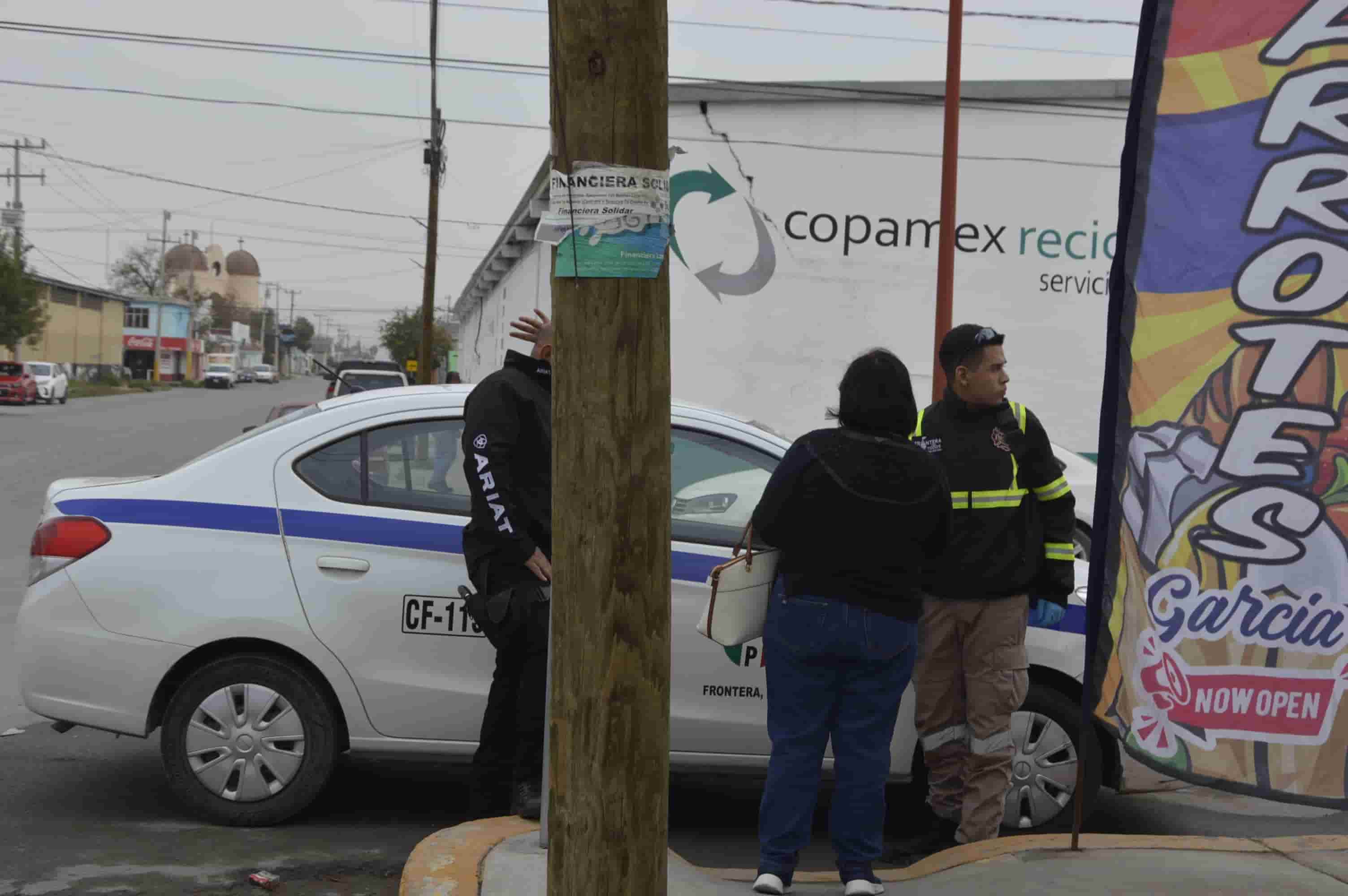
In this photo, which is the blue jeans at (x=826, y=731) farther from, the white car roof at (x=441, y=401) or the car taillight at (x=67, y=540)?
the car taillight at (x=67, y=540)

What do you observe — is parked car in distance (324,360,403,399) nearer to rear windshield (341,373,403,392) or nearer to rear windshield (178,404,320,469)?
rear windshield (341,373,403,392)

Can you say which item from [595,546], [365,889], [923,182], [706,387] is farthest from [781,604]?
[923,182]

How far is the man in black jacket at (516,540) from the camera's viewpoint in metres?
4.98

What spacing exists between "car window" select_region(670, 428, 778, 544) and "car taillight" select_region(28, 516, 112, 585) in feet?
7.44

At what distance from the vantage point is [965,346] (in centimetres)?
499

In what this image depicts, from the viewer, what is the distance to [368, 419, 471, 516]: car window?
5504mm

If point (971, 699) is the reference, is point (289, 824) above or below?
below

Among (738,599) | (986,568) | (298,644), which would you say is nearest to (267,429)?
(298,644)

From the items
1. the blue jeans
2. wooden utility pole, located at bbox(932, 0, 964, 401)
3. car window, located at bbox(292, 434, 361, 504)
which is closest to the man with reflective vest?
the blue jeans

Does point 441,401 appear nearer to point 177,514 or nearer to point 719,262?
point 177,514

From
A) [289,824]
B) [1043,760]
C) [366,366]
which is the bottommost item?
[289,824]

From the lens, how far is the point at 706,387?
20062mm

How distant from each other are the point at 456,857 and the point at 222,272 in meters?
181

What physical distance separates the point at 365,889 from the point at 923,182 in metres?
17.3
